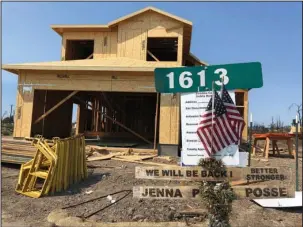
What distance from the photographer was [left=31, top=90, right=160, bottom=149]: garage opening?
22.6 metres

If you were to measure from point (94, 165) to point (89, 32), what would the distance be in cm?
1206

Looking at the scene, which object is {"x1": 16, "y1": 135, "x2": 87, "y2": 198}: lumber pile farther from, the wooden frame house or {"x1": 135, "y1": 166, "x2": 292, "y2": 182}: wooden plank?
the wooden frame house

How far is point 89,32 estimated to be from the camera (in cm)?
2286

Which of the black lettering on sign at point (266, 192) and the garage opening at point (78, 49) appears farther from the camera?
the garage opening at point (78, 49)

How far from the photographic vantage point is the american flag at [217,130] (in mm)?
4613

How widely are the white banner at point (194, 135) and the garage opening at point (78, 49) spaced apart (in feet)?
63.1

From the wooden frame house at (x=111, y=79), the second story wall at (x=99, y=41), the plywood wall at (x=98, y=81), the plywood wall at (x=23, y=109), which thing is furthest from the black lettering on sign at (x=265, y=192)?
the second story wall at (x=99, y=41)

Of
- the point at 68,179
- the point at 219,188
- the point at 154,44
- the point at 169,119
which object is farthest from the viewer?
the point at 154,44

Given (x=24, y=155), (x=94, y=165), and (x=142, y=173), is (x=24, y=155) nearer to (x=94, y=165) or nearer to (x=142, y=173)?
(x=94, y=165)

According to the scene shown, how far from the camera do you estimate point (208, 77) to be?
15.8 ft

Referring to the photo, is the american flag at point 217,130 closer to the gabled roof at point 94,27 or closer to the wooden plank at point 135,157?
the wooden plank at point 135,157

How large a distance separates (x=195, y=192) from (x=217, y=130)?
881 mm

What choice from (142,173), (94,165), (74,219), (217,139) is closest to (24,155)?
(94,165)

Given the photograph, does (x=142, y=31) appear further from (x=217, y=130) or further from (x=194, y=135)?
(x=217, y=130)
